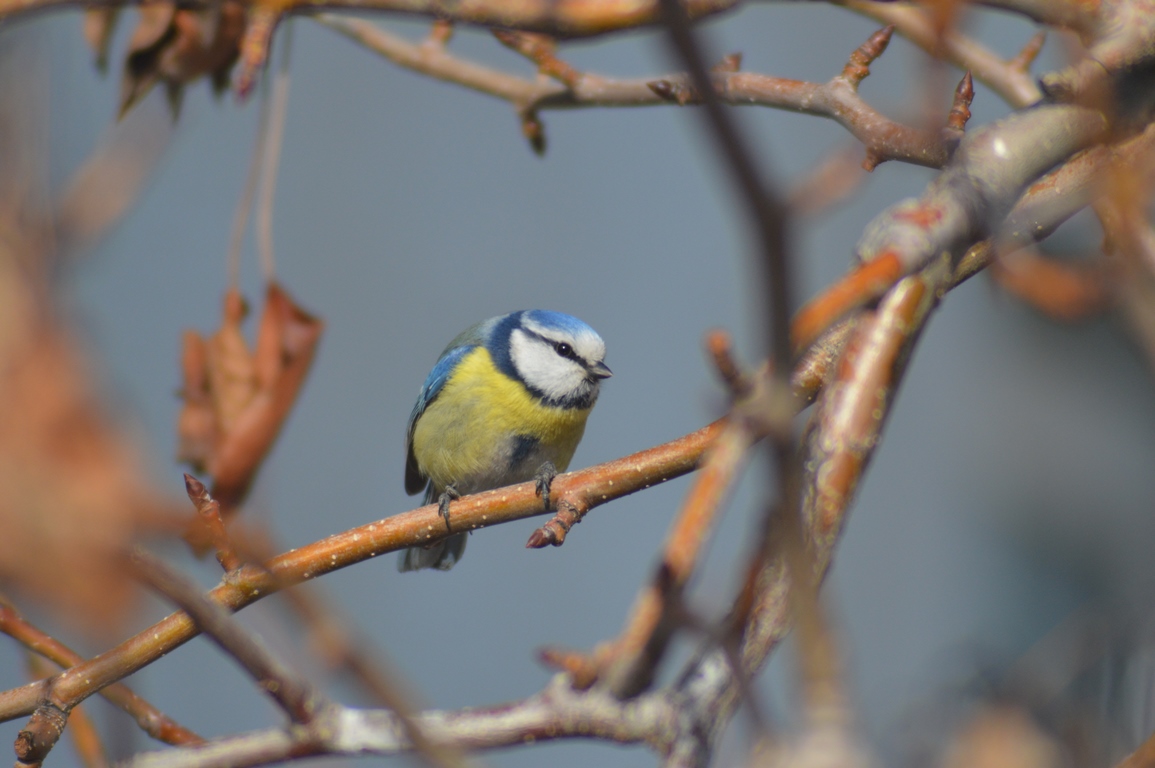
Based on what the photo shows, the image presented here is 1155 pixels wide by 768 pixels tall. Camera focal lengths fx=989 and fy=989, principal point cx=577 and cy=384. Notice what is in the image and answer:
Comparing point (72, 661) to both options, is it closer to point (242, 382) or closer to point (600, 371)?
point (242, 382)

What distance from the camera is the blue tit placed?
6.05ft

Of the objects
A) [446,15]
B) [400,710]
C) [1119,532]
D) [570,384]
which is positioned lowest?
[400,710]

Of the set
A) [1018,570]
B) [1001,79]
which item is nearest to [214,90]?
[1001,79]

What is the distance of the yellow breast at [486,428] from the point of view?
72.4 inches

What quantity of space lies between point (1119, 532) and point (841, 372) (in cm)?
260

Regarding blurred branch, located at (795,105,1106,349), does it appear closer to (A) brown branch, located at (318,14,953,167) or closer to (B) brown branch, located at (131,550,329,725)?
(A) brown branch, located at (318,14,953,167)

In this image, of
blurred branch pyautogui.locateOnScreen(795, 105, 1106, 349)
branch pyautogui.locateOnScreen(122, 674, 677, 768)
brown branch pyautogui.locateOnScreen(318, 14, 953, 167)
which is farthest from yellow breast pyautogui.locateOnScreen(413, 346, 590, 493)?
blurred branch pyautogui.locateOnScreen(795, 105, 1106, 349)

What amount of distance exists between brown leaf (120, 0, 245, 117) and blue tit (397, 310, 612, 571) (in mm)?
750

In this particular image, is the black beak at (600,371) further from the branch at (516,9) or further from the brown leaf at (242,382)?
the branch at (516,9)

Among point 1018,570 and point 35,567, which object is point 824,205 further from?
point 1018,570

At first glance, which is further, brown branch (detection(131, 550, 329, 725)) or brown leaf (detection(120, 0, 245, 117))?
brown leaf (detection(120, 0, 245, 117))

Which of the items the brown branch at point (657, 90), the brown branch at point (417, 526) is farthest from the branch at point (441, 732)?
the brown branch at point (657, 90)

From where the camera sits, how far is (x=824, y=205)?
1.49 ft

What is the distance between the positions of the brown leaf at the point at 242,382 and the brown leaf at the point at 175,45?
0.33m
